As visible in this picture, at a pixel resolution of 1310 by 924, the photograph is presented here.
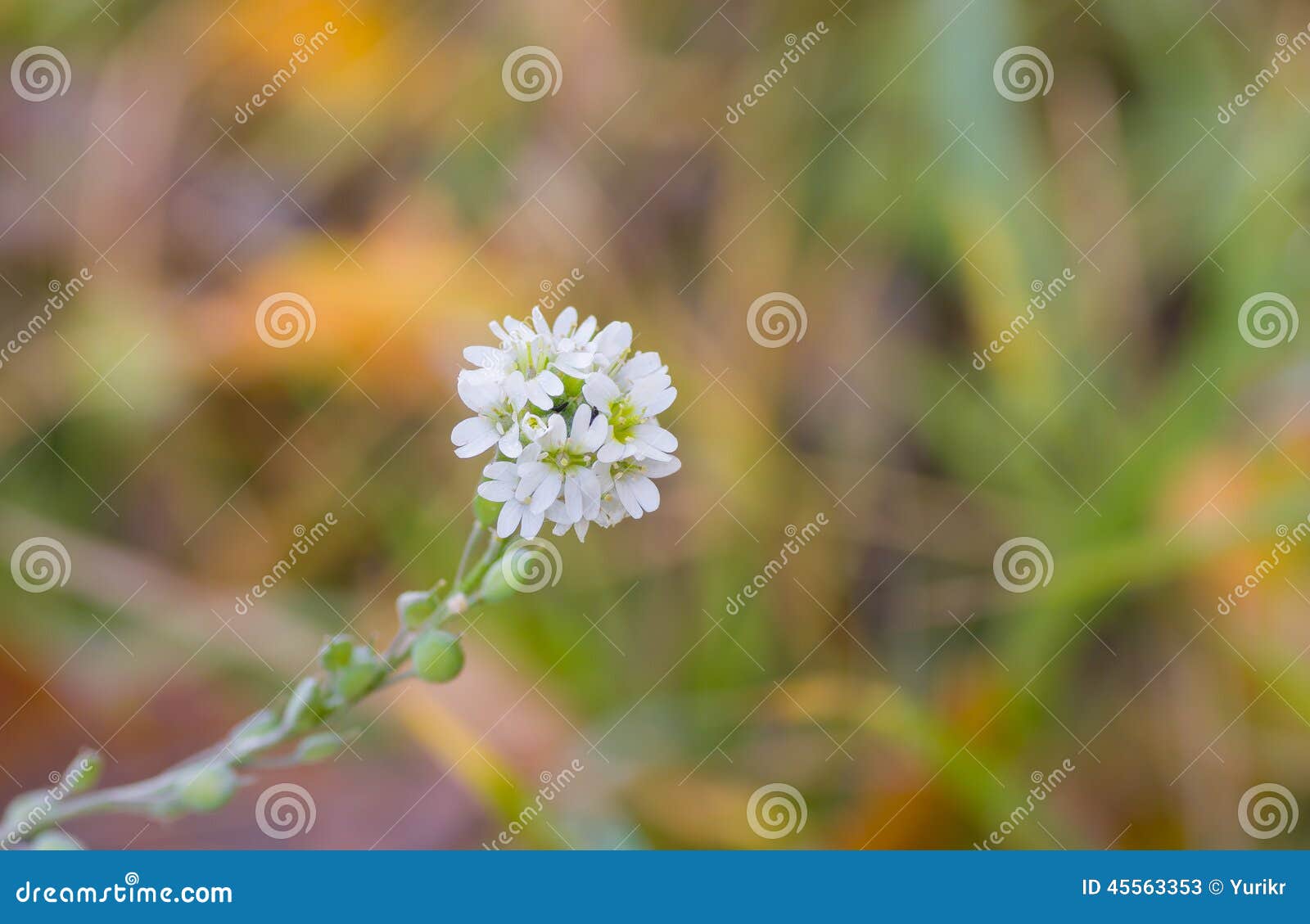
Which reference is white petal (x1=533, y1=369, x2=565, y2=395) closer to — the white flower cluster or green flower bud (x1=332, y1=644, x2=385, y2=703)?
the white flower cluster

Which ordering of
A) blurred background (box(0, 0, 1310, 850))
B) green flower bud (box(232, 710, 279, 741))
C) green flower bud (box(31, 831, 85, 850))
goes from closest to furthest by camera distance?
green flower bud (box(31, 831, 85, 850))
green flower bud (box(232, 710, 279, 741))
blurred background (box(0, 0, 1310, 850))

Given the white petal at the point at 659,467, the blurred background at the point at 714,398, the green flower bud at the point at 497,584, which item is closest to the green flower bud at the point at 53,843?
the green flower bud at the point at 497,584

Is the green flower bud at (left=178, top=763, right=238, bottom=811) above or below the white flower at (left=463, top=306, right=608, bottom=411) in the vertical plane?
below

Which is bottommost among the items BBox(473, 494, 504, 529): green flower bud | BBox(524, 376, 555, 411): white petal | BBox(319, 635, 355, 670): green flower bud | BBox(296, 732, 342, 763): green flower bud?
BBox(296, 732, 342, 763): green flower bud

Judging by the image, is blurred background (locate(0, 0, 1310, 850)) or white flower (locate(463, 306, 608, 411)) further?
blurred background (locate(0, 0, 1310, 850))

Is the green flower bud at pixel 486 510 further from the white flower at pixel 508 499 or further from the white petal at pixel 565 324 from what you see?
the white petal at pixel 565 324

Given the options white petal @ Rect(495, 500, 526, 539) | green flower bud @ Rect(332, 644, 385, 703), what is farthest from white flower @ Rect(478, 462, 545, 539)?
green flower bud @ Rect(332, 644, 385, 703)
